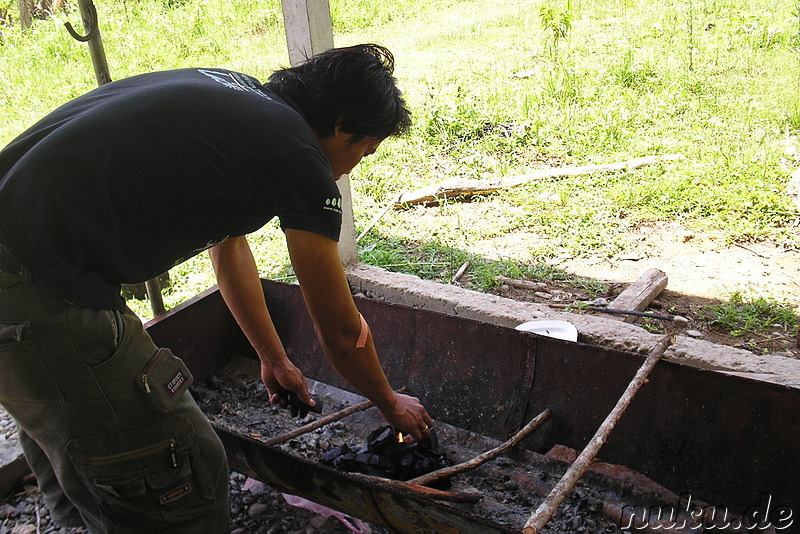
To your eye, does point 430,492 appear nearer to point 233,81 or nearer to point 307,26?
point 233,81

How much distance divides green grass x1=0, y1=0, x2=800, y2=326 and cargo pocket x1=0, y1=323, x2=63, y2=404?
2.86m

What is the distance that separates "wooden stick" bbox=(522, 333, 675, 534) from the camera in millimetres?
1782

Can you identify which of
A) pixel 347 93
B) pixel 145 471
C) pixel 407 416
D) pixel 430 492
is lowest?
pixel 430 492

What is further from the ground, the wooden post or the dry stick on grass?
the wooden post

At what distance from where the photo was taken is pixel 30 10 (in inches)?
429

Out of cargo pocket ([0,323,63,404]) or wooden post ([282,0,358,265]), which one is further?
wooden post ([282,0,358,265])

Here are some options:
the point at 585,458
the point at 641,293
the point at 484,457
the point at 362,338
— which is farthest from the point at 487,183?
the point at 362,338

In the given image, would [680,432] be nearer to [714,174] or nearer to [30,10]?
[714,174]

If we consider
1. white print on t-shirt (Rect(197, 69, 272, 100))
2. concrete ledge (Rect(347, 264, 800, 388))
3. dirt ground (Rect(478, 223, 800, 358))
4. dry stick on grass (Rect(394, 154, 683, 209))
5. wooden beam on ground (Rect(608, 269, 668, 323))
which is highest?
white print on t-shirt (Rect(197, 69, 272, 100))

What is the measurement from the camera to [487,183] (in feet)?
18.7

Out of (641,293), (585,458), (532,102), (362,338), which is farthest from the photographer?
(532,102)

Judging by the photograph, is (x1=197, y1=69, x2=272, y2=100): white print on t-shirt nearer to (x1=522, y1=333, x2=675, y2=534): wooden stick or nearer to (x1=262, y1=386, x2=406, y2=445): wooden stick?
(x1=522, y1=333, x2=675, y2=534): wooden stick

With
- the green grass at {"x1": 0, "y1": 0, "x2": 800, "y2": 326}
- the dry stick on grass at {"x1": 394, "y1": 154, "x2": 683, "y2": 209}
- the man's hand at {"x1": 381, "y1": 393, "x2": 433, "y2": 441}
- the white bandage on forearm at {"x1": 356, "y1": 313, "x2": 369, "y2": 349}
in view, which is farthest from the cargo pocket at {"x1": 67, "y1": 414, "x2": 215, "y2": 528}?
the dry stick on grass at {"x1": 394, "y1": 154, "x2": 683, "y2": 209}

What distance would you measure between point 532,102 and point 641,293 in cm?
351
